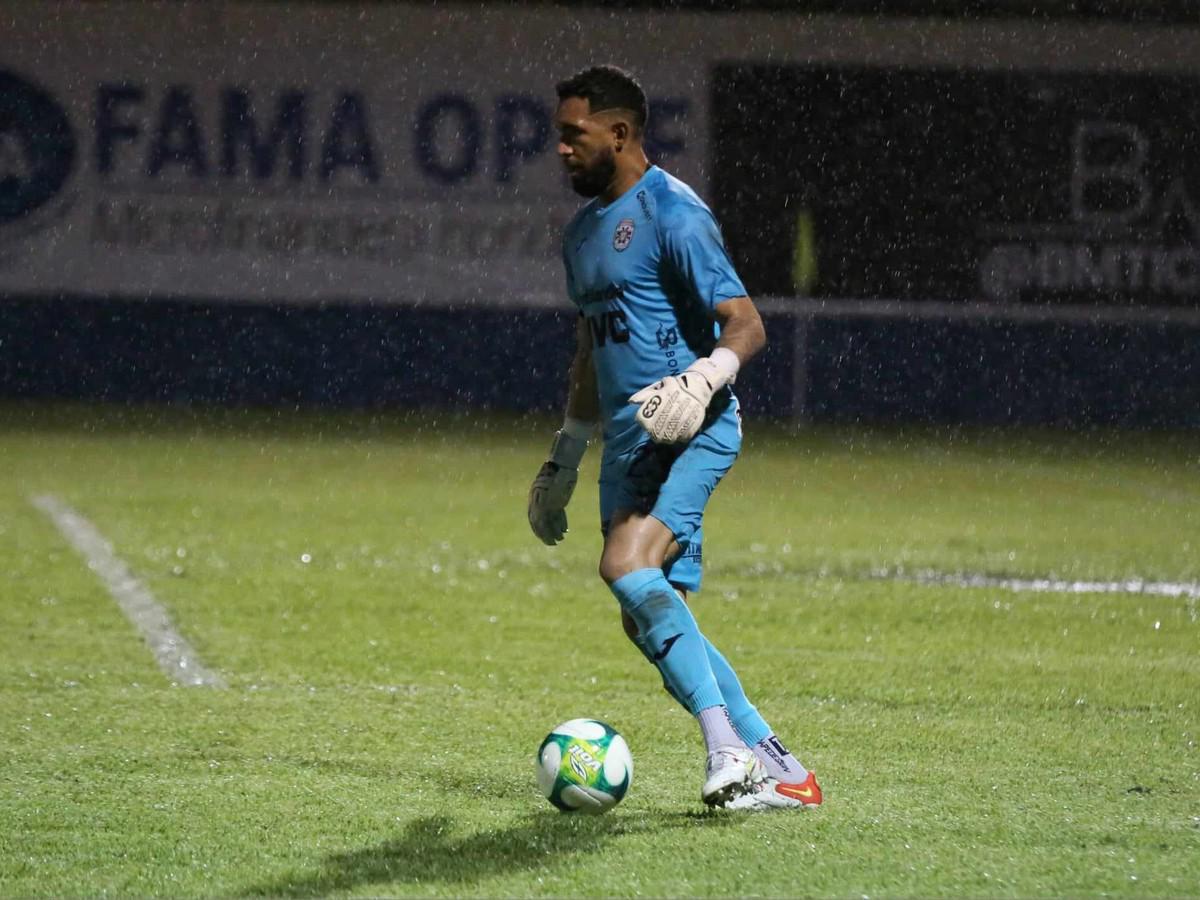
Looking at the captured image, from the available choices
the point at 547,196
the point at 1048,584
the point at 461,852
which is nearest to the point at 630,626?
the point at 461,852

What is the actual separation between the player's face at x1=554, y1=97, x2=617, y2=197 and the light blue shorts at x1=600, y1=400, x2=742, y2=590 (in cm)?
64

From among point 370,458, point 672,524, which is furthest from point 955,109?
Result: point 672,524

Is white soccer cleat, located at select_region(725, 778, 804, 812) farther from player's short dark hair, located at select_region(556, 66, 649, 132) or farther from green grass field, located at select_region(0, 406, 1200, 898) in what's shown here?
player's short dark hair, located at select_region(556, 66, 649, 132)

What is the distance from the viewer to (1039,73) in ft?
66.2

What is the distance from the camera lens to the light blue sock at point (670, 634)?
440cm

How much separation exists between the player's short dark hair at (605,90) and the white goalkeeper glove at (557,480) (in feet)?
2.74

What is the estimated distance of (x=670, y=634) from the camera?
4418mm

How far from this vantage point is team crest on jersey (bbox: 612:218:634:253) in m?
4.59

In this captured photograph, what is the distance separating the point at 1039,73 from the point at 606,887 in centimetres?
1763

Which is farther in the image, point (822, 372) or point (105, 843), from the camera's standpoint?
point (822, 372)

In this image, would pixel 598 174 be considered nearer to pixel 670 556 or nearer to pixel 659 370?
pixel 659 370

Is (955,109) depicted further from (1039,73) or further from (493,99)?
(493,99)

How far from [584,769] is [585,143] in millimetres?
1483

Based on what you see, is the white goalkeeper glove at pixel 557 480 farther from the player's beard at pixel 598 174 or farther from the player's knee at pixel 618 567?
the player's beard at pixel 598 174
